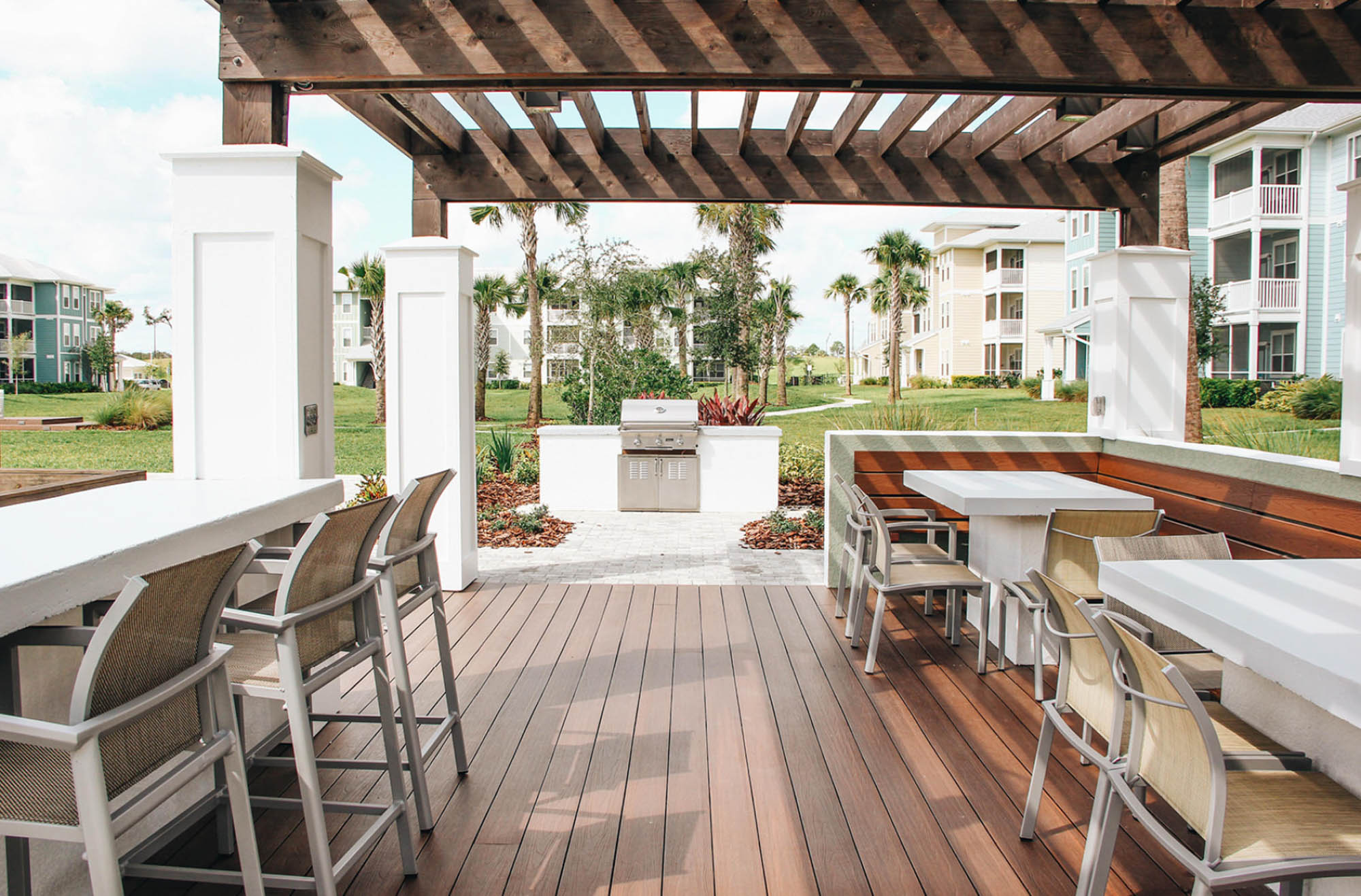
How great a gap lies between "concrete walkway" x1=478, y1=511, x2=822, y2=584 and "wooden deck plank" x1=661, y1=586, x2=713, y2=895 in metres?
1.67

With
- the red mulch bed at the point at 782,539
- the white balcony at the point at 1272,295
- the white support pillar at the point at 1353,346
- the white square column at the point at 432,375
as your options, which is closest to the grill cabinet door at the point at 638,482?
the red mulch bed at the point at 782,539

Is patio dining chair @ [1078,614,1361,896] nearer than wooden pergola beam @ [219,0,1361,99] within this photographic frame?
Yes

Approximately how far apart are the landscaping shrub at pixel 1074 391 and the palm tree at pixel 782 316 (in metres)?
8.22

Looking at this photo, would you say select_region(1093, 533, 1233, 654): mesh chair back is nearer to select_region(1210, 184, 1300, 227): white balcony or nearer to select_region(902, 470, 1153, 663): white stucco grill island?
select_region(902, 470, 1153, 663): white stucco grill island

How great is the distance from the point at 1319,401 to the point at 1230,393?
6019mm

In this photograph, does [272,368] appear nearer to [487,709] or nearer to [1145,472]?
[487,709]

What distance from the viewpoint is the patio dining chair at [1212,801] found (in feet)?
4.74

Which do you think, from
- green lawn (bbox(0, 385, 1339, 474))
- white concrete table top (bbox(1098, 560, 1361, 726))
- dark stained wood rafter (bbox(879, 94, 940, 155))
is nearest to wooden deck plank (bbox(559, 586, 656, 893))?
white concrete table top (bbox(1098, 560, 1361, 726))

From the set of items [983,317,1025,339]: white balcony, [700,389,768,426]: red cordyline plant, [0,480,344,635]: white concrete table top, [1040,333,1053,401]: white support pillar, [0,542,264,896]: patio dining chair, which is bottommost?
[0,542,264,896]: patio dining chair

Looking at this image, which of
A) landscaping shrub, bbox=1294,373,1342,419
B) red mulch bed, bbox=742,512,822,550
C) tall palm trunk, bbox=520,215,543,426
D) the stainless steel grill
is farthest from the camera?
tall palm trunk, bbox=520,215,543,426

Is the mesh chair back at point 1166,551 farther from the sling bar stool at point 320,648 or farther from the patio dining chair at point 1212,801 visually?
the sling bar stool at point 320,648

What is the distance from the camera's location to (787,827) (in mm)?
2498

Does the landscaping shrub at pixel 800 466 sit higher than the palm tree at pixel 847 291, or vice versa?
the palm tree at pixel 847 291

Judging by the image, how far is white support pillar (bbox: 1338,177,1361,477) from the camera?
3123mm
